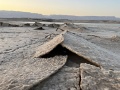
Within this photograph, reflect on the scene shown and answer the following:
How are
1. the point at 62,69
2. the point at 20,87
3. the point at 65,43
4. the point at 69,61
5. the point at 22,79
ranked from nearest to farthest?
the point at 20,87, the point at 22,79, the point at 62,69, the point at 69,61, the point at 65,43

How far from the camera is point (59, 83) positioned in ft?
10.6

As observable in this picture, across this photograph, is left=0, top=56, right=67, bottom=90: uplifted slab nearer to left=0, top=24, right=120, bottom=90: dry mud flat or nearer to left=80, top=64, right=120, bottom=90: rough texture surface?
left=0, top=24, right=120, bottom=90: dry mud flat

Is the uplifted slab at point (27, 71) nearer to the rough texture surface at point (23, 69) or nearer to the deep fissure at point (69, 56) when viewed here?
the rough texture surface at point (23, 69)

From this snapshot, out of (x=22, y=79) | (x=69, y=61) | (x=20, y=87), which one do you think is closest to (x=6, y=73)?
(x=22, y=79)

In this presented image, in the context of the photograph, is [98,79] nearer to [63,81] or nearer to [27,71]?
[63,81]

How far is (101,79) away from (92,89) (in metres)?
0.31

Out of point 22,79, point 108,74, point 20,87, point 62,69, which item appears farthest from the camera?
point 62,69

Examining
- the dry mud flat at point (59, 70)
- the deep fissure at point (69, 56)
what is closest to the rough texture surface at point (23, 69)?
the dry mud flat at point (59, 70)

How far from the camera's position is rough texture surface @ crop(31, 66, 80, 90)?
10.2 ft

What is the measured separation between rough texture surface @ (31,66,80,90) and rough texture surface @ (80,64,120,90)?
0.10 metres

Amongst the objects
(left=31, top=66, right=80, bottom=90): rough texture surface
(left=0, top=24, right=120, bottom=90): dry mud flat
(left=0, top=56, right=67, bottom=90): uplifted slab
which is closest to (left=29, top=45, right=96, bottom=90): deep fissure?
(left=0, top=24, right=120, bottom=90): dry mud flat

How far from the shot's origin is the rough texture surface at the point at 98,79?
299cm

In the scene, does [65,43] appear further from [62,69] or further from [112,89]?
[112,89]

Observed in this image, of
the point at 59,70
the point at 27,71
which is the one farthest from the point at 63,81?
the point at 27,71
